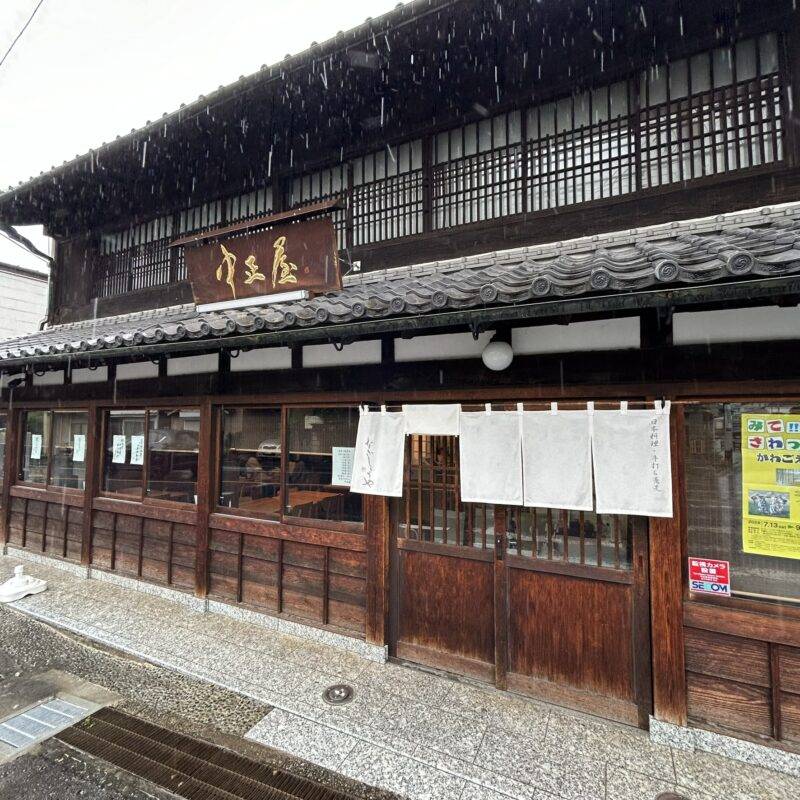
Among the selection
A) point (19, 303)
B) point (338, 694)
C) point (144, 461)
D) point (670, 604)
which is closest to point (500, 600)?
point (670, 604)

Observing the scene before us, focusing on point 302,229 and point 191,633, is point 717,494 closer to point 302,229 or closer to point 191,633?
point 302,229

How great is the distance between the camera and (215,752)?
378cm

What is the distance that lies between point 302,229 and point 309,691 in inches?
215

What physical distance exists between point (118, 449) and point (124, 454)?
0.21 meters

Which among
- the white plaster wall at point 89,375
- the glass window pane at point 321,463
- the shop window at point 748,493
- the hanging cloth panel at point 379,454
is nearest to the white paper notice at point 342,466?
the glass window pane at point 321,463

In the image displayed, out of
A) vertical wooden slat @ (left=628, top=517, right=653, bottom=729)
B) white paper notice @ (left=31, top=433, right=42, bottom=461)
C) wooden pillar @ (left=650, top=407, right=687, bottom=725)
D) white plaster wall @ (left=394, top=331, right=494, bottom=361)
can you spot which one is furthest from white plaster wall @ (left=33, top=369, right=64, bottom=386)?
wooden pillar @ (left=650, top=407, right=687, bottom=725)

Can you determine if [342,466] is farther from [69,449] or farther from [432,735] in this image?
[69,449]

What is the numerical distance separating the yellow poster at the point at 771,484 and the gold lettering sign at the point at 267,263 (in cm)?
465

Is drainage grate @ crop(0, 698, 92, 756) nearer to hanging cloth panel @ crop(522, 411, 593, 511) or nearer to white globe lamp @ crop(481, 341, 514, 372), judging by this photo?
hanging cloth panel @ crop(522, 411, 593, 511)

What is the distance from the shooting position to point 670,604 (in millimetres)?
3822

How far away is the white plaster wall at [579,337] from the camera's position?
4008 mm

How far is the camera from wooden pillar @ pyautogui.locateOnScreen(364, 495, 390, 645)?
510 centimetres

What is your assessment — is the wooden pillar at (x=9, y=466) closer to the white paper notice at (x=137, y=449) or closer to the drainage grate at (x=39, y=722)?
the white paper notice at (x=137, y=449)

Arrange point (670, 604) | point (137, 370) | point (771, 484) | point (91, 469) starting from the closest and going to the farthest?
1. point (771, 484)
2. point (670, 604)
3. point (137, 370)
4. point (91, 469)
